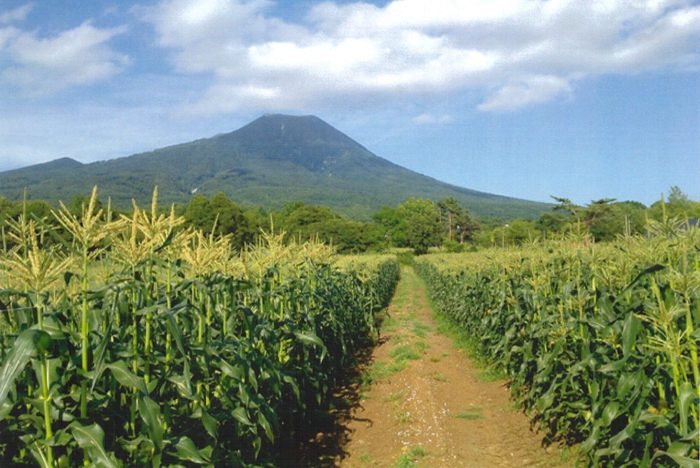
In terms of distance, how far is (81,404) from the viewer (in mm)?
2660

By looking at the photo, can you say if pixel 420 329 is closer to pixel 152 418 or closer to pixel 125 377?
pixel 152 418

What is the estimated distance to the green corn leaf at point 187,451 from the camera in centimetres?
291

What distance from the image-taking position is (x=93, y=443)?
2.48 m

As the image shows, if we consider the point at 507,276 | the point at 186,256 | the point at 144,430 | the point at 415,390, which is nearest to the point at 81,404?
the point at 144,430

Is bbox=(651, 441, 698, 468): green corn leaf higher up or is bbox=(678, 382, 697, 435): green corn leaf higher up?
bbox=(678, 382, 697, 435): green corn leaf

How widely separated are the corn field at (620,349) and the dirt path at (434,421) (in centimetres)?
40

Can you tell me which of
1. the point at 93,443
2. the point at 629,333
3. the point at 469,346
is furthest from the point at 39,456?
the point at 469,346

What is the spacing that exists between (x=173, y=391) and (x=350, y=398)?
4.88 metres

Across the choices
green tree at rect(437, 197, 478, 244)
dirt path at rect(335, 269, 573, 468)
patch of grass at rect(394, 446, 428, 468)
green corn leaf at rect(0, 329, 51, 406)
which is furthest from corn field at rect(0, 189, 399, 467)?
green tree at rect(437, 197, 478, 244)

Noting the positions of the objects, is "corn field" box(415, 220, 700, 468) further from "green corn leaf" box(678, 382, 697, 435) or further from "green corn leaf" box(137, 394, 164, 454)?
"green corn leaf" box(137, 394, 164, 454)

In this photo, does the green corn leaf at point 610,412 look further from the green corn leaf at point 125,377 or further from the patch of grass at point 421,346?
the patch of grass at point 421,346

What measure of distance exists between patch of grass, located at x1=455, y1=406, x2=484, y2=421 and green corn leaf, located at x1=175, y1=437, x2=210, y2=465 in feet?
16.4

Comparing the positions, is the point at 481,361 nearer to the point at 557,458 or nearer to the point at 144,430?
the point at 557,458

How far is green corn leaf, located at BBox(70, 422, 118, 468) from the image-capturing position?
Answer: 96.7 inches
